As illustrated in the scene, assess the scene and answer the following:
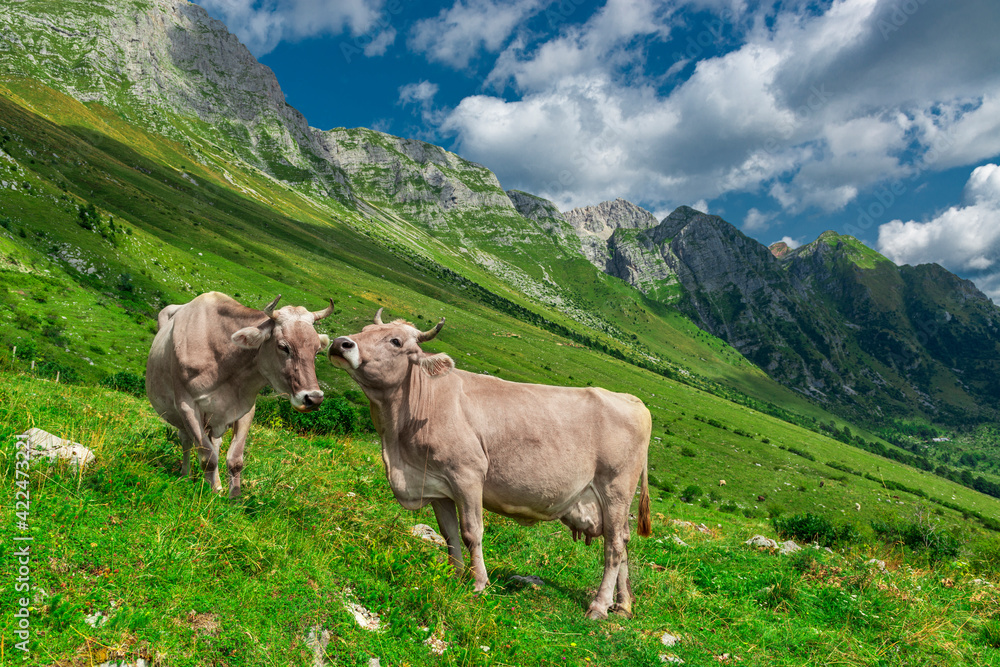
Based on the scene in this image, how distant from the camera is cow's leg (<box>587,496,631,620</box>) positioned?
7.03 meters

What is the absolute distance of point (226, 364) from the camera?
25.5 feet

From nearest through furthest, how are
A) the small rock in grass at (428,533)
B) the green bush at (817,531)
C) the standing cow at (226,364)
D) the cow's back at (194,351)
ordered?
the standing cow at (226,364)
the cow's back at (194,351)
the small rock in grass at (428,533)
the green bush at (817,531)

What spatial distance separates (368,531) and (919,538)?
2479 cm

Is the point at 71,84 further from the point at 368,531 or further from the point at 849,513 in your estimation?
the point at 849,513

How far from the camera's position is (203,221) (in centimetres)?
8169

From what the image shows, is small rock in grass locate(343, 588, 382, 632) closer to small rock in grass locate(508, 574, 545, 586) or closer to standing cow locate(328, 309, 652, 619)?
standing cow locate(328, 309, 652, 619)

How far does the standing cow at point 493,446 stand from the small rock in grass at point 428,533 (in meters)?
1.46

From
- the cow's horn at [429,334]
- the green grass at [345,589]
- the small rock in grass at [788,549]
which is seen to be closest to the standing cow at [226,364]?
the green grass at [345,589]

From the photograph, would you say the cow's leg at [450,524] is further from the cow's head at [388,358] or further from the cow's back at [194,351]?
the cow's back at [194,351]

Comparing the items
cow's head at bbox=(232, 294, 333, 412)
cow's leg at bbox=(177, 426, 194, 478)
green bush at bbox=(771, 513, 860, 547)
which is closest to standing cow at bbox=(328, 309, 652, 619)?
cow's head at bbox=(232, 294, 333, 412)

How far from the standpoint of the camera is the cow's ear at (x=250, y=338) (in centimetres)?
719

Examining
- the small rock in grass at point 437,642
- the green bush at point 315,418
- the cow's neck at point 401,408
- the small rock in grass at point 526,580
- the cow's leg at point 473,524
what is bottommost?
the green bush at point 315,418

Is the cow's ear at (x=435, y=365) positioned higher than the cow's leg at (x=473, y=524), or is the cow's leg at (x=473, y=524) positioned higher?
the cow's ear at (x=435, y=365)

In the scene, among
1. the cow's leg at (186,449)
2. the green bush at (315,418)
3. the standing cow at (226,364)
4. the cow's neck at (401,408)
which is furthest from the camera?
the green bush at (315,418)
